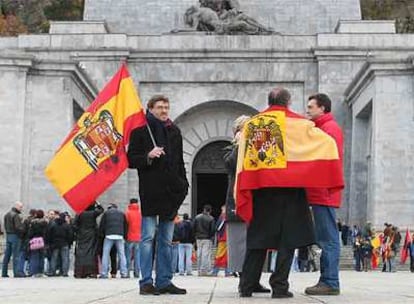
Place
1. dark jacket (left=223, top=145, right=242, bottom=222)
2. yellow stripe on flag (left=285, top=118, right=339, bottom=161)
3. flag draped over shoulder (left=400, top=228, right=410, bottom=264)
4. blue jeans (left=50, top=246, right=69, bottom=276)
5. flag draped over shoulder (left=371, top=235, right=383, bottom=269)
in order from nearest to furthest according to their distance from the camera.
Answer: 1. yellow stripe on flag (left=285, top=118, right=339, bottom=161)
2. dark jacket (left=223, top=145, right=242, bottom=222)
3. blue jeans (left=50, top=246, right=69, bottom=276)
4. flag draped over shoulder (left=371, top=235, right=383, bottom=269)
5. flag draped over shoulder (left=400, top=228, right=410, bottom=264)

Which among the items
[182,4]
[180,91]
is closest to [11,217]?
[180,91]

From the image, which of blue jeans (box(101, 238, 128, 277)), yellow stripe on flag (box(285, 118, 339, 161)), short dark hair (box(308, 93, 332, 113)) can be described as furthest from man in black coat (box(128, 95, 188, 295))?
blue jeans (box(101, 238, 128, 277))

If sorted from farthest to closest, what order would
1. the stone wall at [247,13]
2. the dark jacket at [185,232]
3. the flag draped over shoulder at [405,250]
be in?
the stone wall at [247,13], the flag draped over shoulder at [405,250], the dark jacket at [185,232]

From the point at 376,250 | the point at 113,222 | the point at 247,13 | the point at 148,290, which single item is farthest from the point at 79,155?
the point at 247,13

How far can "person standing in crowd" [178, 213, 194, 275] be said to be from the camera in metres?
20.0

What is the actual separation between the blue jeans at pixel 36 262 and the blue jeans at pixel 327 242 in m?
10.4

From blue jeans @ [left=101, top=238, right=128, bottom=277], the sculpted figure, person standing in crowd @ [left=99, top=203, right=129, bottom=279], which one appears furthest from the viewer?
the sculpted figure

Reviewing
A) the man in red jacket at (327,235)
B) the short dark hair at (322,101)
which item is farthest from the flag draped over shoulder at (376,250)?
the man in red jacket at (327,235)

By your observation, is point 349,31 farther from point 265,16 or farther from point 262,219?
point 262,219

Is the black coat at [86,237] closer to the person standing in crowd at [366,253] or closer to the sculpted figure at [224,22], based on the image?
the person standing in crowd at [366,253]

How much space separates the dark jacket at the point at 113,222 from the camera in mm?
17656

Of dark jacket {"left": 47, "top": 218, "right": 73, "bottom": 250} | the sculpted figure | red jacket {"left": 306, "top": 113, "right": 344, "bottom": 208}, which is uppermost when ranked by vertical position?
the sculpted figure

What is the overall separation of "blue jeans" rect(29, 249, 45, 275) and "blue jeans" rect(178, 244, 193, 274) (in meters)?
3.08

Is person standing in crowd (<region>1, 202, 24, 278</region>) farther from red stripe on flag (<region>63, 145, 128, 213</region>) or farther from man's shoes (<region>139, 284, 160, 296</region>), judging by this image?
man's shoes (<region>139, 284, 160, 296</region>)
